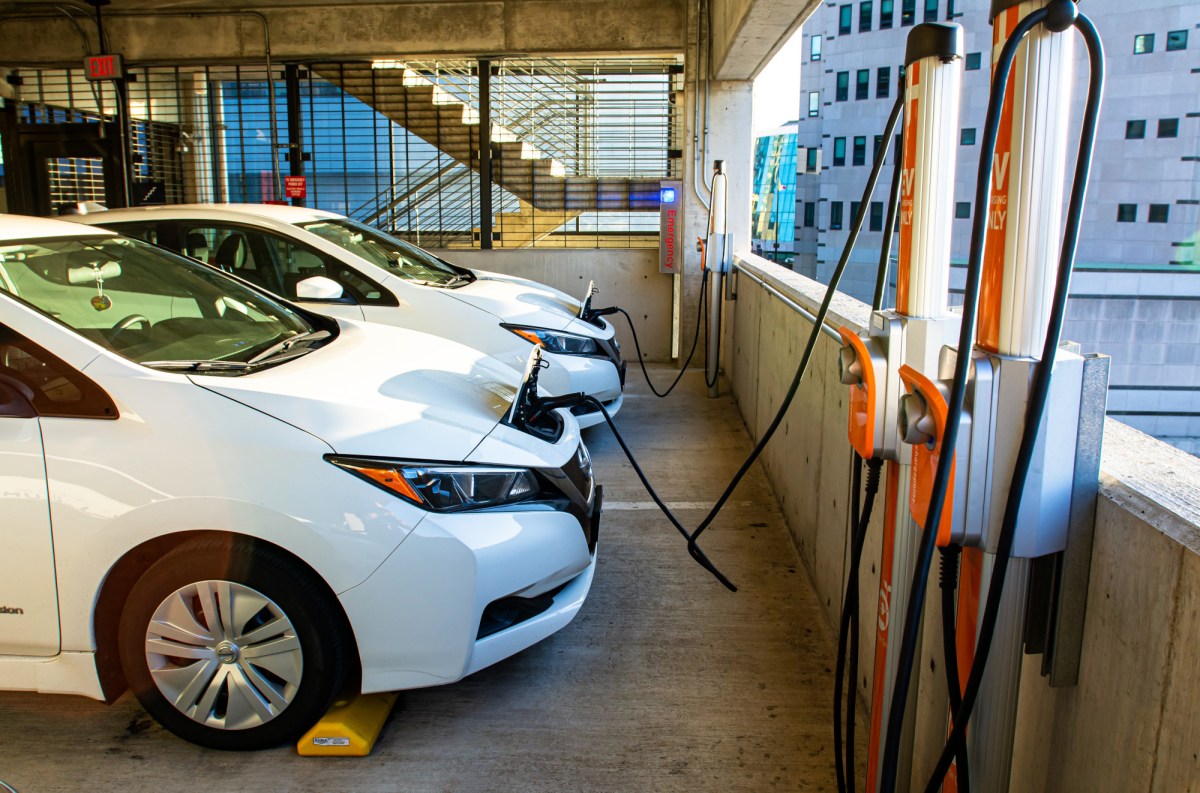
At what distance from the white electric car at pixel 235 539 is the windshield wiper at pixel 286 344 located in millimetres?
289

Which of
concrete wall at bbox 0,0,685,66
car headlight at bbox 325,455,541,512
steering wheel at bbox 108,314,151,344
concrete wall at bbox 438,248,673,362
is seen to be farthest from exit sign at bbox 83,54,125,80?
car headlight at bbox 325,455,541,512

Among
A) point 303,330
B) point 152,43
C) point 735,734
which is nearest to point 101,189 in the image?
point 152,43

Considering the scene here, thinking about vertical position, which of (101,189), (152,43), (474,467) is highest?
(152,43)

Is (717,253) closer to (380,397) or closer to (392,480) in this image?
(380,397)

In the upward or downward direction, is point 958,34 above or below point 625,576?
above

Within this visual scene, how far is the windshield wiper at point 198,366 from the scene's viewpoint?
9.57 ft

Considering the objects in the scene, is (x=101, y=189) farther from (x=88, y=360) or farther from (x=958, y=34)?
(x=958, y=34)

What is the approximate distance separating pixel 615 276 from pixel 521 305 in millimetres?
4320

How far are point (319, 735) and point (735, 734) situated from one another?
132 centimetres

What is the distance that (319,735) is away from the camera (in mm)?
2863

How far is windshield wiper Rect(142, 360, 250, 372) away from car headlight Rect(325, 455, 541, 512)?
0.61 metres

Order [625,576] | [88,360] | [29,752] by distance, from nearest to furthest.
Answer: [88,360]
[29,752]
[625,576]

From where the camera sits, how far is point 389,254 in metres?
6.79

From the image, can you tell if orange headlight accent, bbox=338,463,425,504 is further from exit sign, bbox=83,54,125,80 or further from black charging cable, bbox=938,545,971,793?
Result: exit sign, bbox=83,54,125,80
